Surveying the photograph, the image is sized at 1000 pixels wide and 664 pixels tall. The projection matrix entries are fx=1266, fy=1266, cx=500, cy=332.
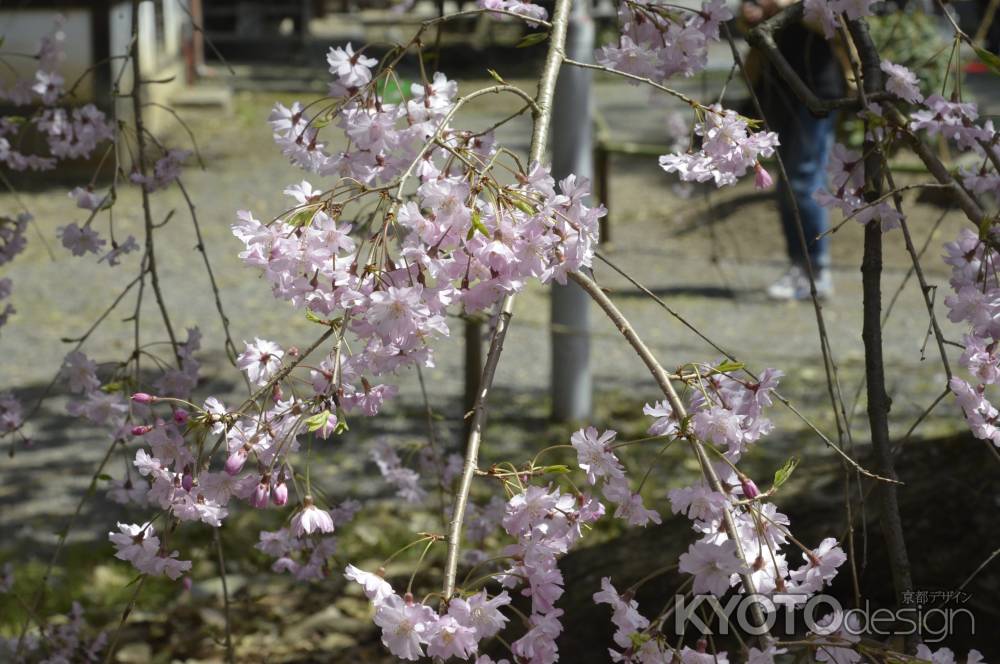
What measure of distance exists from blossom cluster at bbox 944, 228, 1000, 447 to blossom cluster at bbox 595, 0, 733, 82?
53cm

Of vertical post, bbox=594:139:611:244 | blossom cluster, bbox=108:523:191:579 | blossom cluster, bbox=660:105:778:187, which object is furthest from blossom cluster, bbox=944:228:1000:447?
vertical post, bbox=594:139:611:244

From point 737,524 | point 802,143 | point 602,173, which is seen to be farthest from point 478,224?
point 602,173

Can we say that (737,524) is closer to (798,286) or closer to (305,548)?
(305,548)

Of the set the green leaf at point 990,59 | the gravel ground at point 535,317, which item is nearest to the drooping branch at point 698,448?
the green leaf at point 990,59

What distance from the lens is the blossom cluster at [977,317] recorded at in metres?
1.78

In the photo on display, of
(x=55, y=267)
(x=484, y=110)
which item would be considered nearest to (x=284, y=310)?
(x=55, y=267)

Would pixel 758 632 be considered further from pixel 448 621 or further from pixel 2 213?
pixel 2 213

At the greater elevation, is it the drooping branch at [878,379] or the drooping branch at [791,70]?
the drooping branch at [791,70]

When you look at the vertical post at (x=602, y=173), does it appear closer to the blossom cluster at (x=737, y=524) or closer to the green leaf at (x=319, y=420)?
the blossom cluster at (x=737, y=524)

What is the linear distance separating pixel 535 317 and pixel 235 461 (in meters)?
5.24

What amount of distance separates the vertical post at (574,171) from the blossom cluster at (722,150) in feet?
9.15

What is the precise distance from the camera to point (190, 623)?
12.1ft

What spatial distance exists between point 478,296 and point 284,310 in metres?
5.51

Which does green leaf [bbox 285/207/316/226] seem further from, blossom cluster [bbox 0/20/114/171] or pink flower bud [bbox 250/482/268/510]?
blossom cluster [bbox 0/20/114/171]
